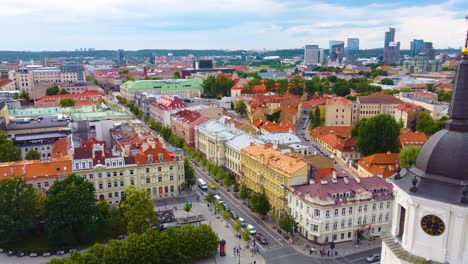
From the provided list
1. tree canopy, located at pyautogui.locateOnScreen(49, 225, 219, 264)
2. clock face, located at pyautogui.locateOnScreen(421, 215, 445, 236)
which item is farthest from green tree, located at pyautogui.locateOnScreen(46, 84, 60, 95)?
clock face, located at pyautogui.locateOnScreen(421, 215, 445, 236)

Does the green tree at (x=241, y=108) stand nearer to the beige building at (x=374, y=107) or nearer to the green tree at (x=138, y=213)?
the beige building at (x=374, y=107)

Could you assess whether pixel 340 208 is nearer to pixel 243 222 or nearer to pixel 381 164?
pixel 243 222

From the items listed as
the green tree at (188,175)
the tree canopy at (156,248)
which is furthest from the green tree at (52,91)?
the tree canopy at (156,248)

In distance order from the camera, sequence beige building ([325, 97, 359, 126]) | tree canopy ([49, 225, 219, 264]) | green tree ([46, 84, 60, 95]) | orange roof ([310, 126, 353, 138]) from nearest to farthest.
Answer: tree canopy ([49, 225, 219, 264]) → orange roof ([310, 126, 353, 138]) → beige building ([325, 97, 359, 126]) → green tree ([46, 84, 60, 95])

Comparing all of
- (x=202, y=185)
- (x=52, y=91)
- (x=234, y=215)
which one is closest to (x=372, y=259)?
(x=234, y=215)

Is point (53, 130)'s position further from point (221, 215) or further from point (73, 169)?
point (221, 215)

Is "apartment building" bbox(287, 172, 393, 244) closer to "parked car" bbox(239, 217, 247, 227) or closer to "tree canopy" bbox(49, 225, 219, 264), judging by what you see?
"parked car" bbox(239, 217, 247, 227)
